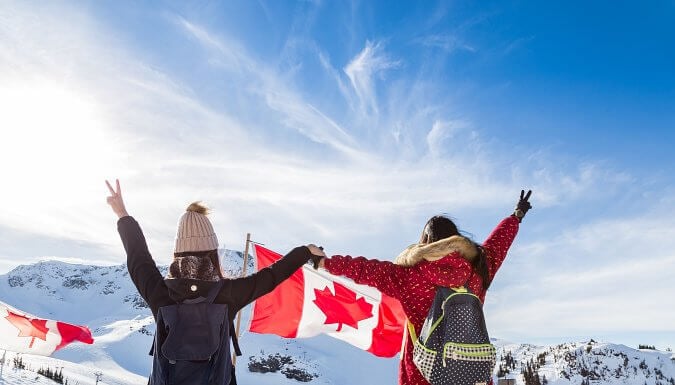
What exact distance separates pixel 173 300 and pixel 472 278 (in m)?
2.07

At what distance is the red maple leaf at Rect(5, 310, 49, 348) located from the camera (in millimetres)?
8266

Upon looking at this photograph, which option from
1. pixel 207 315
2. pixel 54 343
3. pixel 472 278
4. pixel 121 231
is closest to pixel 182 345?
pixel 207 315

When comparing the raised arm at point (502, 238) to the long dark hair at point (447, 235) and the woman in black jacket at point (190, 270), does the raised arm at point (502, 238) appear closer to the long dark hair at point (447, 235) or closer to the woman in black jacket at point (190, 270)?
the long dark hair at point (447, 235)

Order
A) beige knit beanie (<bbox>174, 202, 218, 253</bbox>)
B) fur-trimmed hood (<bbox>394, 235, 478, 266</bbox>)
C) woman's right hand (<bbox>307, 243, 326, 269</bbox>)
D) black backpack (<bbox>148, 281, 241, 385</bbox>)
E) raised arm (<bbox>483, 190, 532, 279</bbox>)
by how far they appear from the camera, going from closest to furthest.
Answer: black backpack (<bbox>148, 281, 241, 385</bbox>) → beige knit beanie (<bbox>174, 202, 218, 253</bbox>) → fur-trimmed hood (<bbox>394, 235, 478, 266</bbox>) → woman's right hand (<bbox>307, 243, 326, 269</bbox>) → raised arm (<bbox>483, 190, 532, 279</bbox>)

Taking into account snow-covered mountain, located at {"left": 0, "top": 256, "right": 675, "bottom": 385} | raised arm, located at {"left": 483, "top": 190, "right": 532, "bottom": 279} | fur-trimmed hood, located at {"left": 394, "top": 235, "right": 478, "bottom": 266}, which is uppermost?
raised arm, located at {"left": 483, "top": 190, "right": 532, "bottom": 279}

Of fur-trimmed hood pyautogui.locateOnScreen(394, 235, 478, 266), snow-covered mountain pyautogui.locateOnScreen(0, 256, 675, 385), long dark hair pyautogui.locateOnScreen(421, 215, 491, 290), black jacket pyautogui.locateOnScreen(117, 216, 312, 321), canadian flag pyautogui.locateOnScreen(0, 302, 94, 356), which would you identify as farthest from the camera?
snow-covered mountain pyautogui.locateOnScreen(0, 256, 675, 385)

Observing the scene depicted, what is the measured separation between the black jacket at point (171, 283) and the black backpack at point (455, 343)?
110cm

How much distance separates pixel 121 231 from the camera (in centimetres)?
309

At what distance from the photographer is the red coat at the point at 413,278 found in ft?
11.6

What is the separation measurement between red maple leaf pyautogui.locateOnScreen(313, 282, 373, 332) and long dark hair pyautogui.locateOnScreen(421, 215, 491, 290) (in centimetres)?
356

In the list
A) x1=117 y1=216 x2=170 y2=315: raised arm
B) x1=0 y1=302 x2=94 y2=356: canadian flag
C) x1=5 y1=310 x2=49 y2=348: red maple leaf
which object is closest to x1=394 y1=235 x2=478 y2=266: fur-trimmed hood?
x1=117 y1=216 x2=170 y2=315: raised arm

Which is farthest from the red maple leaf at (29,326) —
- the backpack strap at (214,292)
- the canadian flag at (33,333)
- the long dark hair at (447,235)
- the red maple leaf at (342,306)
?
the long dark hair at (447,235)

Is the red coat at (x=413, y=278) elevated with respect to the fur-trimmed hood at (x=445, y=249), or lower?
lower

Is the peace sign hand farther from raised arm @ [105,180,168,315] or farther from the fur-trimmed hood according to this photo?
the fur-trimmed hood
